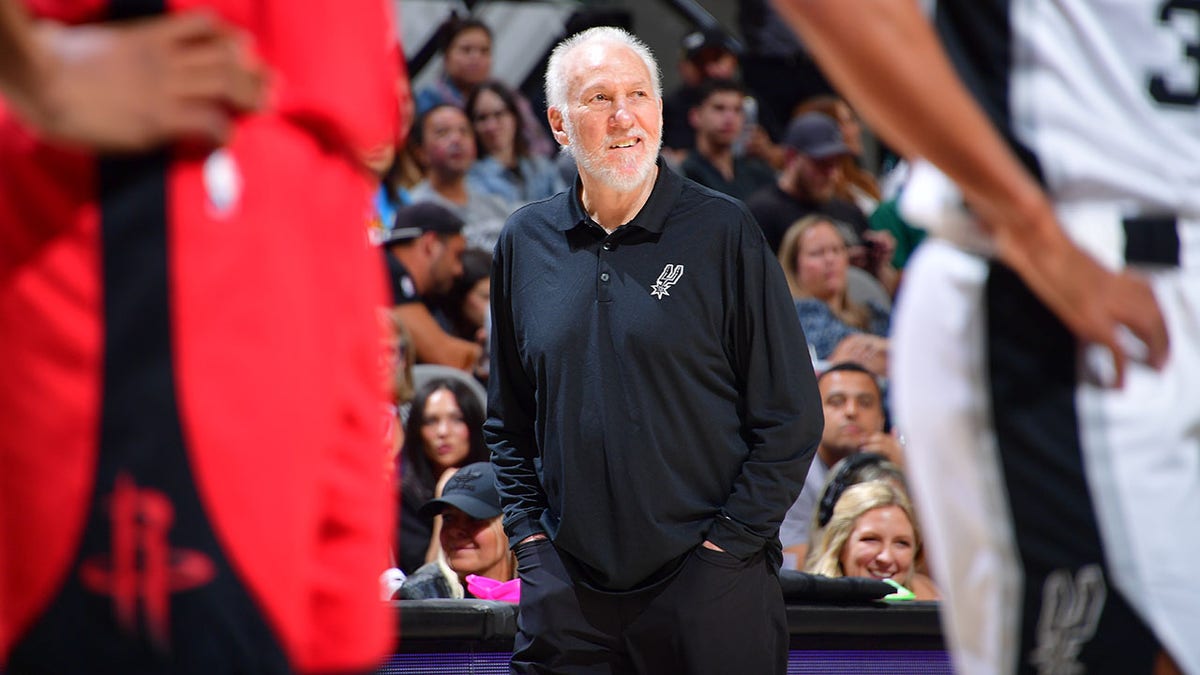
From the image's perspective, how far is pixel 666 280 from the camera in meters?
3.66

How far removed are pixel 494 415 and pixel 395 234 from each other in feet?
12.0

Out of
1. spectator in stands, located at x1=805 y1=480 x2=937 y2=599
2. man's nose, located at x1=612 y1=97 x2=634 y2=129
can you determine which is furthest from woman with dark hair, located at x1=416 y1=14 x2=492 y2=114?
man's nose, located at x1=612 y1=97 x2=634 y2=129

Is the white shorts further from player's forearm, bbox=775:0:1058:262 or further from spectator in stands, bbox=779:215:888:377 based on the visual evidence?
spectator in stands, bbox=779:215:888:377

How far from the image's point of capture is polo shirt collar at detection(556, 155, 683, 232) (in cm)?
373

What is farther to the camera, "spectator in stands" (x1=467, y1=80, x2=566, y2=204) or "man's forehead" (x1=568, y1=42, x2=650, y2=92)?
"spectator in stands" (x1=467, y1=80, x2=566, y2=204)

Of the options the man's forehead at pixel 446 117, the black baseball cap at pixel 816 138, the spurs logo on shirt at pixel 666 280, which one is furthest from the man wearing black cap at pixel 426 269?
the spurs logo on shirt at pixel 666 280

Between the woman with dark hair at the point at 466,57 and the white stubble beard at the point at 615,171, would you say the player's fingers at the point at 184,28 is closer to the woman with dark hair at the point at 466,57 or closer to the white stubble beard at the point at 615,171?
the white stubble beard at the point at 615,171

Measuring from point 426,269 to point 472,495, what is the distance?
228 cm

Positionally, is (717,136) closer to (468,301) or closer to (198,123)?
(468,301)

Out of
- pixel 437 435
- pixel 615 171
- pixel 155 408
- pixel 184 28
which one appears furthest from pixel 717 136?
pixel 155 408

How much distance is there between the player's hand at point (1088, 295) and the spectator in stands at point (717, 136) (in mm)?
7478

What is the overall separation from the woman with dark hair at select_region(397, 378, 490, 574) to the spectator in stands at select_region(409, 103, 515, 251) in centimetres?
191

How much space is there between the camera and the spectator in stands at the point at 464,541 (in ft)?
17.1

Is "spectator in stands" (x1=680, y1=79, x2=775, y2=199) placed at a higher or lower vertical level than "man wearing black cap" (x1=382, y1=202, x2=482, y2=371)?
higher
